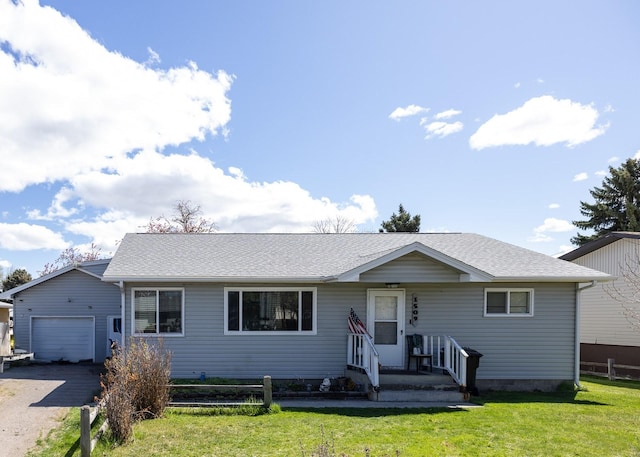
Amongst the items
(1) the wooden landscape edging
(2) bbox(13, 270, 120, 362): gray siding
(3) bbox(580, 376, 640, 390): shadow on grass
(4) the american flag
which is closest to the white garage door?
(2) bbox(13, 270, 120, 362): gray siding

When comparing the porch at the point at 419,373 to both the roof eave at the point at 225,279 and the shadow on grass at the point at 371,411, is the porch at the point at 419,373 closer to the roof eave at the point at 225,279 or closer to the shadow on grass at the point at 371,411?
the shadow on grass at the point at 371,411

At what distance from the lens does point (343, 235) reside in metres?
16.8

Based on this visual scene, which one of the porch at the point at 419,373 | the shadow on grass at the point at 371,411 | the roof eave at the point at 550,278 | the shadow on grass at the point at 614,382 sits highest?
the roof eave at the point at 550,278

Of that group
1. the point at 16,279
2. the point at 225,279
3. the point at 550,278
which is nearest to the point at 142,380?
A: the point at 225,279

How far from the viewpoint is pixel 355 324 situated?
12203 mm

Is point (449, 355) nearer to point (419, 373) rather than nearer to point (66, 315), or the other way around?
point (419, 373)

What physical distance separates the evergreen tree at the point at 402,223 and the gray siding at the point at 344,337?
2440 cm

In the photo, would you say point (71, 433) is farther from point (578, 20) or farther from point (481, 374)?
point (578, 20)

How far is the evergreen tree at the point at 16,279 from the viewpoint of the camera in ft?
139

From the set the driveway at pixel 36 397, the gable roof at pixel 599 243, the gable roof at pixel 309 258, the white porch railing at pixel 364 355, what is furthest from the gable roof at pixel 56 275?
the gable roof at pixel 599 243

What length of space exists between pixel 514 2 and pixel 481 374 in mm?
9418

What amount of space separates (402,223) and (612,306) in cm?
1991

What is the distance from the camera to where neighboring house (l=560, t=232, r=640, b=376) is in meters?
17.4

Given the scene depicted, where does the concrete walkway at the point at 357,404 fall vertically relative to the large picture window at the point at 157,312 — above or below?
below
